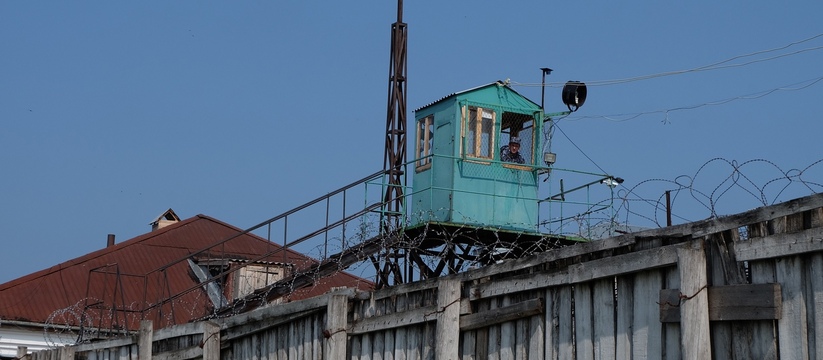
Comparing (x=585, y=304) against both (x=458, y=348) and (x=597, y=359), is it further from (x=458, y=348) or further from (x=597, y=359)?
(x=458, y=348)

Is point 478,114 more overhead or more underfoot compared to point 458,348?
more overhead

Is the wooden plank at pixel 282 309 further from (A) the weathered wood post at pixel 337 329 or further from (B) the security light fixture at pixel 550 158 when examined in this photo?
(B) the security light fixture at pixel 550 158

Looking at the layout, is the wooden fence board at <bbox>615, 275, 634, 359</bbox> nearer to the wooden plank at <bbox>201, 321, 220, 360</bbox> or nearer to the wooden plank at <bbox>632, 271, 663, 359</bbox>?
the wooden plank at <bbox>632, 271, 663, 359</bbox>

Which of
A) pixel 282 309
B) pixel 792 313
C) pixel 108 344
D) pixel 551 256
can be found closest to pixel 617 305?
pixel 551 256

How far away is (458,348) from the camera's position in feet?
29.5

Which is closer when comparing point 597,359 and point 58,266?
point 597,359

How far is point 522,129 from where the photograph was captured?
18.4 metres

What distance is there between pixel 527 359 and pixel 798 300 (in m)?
2.48

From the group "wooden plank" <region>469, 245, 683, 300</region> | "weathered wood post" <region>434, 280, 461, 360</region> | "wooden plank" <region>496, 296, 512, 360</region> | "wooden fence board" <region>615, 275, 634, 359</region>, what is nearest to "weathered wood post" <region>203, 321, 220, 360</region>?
"weathered wood post" <region>434, 280, 461, 360</region>

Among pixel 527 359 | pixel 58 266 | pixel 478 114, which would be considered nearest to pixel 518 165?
pixel 478 114

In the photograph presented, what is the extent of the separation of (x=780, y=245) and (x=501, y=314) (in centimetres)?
259

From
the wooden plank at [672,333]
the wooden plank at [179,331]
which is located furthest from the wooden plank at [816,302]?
the wooden plank at [179,331]

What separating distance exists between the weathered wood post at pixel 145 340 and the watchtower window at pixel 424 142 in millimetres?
6482

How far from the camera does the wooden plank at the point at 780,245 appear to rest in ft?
21.1
